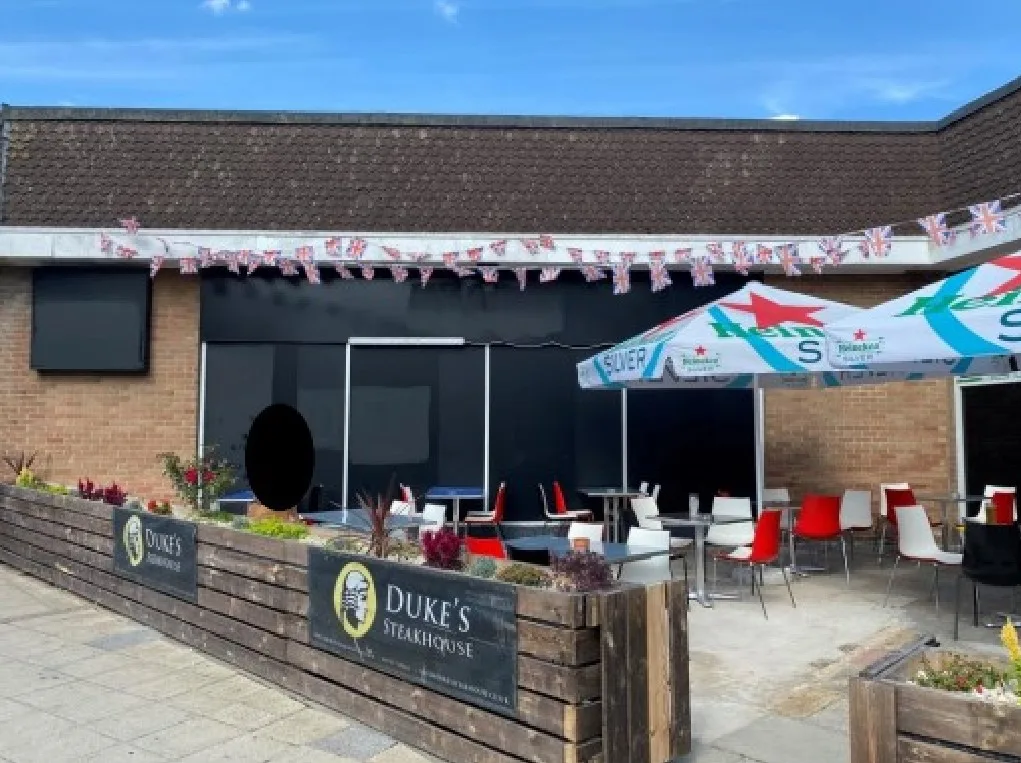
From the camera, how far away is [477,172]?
39.7 feet

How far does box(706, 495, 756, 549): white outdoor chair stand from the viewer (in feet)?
28.1

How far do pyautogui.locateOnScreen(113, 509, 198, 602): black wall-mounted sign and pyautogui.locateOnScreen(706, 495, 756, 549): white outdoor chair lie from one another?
481 centimetres

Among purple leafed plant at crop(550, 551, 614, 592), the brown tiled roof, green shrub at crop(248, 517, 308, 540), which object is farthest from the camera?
the brown tiled roof

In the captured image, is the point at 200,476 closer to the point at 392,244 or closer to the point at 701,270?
the point at 392,244

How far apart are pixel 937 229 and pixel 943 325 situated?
490 cm

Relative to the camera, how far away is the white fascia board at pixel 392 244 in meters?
11.3

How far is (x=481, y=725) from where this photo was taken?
4.05 meters

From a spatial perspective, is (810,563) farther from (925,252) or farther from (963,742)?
(963,742)

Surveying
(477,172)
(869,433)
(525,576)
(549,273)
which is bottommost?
(525,576)

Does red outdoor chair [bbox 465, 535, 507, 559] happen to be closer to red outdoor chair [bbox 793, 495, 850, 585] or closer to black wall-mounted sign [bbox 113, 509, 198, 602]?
black wall-mounted sign [bbox 113, 509, 198, 602]

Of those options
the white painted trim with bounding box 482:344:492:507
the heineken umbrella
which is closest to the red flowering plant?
the white painted trim with bounding box 482:344:492:507

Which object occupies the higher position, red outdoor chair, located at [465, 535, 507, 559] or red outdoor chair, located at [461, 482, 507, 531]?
red outdoor chair, located at [465, 535, 507, 559]

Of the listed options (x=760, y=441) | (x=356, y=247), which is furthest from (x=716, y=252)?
(x=356, y=247)

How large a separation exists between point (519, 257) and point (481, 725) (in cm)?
795
